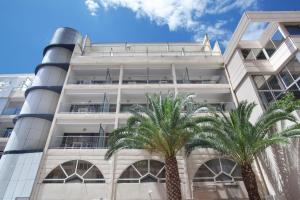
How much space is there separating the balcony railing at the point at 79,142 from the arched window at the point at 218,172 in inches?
336

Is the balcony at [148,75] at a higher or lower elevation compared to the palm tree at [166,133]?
higher

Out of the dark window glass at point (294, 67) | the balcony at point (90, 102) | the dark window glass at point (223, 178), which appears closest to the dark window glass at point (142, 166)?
the dark window glass at point (223, 178)

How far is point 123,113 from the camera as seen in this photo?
20500 millimetres

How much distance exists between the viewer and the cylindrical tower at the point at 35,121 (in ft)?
55.2

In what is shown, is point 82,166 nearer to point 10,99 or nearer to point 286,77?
point 10,99

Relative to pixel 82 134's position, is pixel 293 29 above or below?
above

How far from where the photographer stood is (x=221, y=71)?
2500 centimetres

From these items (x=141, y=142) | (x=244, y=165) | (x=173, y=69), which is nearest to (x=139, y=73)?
(x=173, y=69)

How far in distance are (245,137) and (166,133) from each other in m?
5.08

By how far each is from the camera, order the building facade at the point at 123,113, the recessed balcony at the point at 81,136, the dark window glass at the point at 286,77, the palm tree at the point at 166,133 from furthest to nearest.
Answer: the recessed balcony at the point at 81,136, the dark window glass at the point at 286,77, the building facade at the point at 123,113, the palm tree at the point at 166,133

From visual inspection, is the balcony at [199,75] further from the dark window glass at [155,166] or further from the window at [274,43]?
the dark window glass at [155,166]

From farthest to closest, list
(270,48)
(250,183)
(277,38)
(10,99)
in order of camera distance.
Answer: (10,99), (270,48), (277,38), (250,183)

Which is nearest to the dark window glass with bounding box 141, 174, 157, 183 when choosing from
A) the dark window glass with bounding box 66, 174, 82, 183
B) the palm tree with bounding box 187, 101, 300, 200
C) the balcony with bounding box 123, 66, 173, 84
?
the palm tree with bounding box 187, 101, 300, 200

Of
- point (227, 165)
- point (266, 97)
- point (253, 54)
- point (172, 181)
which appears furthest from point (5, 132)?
point (253, 54)
